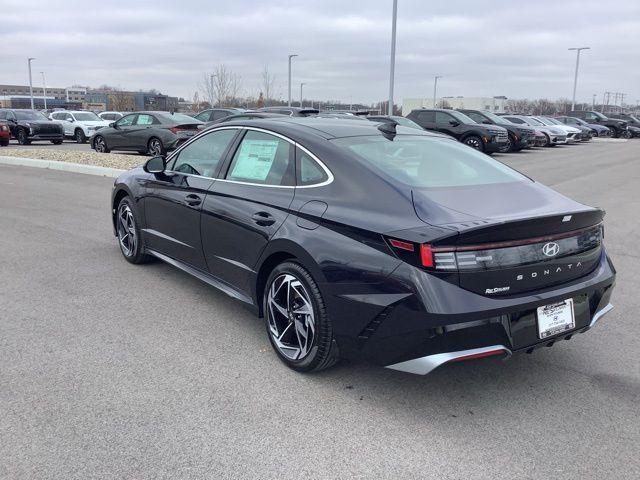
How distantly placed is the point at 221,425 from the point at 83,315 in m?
2.09

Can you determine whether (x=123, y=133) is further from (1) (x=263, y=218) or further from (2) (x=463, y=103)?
(2) (x=463, y=103)

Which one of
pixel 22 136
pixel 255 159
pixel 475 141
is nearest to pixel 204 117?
pixel 22 136

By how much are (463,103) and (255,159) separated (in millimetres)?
92399

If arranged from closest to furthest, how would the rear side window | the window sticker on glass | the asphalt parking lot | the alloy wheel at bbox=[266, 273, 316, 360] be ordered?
the asphalt parking lot < the alloy wheel at bbox=[266, 273, 316, 360] < the rear side window < the window sticker on glass

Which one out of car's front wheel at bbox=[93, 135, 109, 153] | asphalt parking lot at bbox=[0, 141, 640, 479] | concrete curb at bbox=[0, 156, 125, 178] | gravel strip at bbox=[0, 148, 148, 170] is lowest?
asphalt parking lot at bbox=[0, 141, 640, 479]

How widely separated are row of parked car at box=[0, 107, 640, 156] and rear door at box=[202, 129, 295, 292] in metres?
8.96

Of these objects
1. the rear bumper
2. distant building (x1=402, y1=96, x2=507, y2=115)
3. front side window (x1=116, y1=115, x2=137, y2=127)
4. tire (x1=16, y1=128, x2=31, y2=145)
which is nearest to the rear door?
the rear bumper

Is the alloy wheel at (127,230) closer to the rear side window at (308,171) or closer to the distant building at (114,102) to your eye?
the rear side window at (308,171)

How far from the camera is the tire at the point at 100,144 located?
1931 centimetres

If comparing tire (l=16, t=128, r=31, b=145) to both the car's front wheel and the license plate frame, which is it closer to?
the car's front wheel

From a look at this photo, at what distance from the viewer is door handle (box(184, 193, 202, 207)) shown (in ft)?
15.2

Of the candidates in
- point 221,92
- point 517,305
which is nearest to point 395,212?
point 517,305

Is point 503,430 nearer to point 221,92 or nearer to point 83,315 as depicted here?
point 83,315

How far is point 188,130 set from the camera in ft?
56.1
